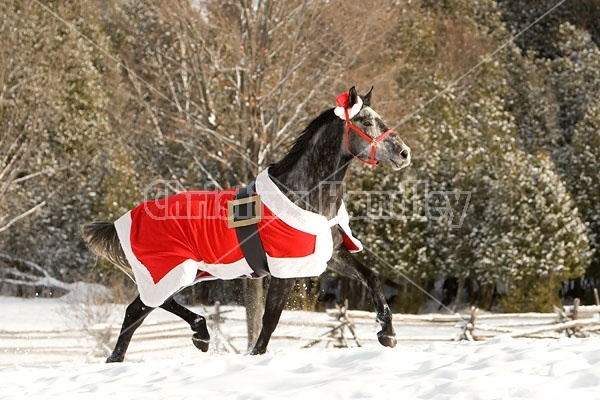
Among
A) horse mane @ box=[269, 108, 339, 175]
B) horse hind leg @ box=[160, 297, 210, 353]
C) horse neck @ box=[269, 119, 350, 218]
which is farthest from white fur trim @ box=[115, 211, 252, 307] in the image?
horse mane @ box=[269, 108, 339, 175]

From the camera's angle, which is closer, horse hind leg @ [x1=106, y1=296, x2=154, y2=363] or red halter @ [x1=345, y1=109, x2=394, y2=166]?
red halter @ [x1=345, y1=109, x2=394, y2=166]

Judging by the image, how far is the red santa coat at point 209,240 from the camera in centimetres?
566

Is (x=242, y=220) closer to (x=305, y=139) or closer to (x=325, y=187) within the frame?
(x=325, y=187)

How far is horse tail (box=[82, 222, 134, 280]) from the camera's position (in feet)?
21.4

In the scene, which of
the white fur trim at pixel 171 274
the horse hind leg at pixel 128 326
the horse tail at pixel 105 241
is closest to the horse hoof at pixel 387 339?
the white fur trim at pixel 171 274

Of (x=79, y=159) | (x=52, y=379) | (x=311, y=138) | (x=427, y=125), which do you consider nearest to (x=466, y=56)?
(x=427, y=125)

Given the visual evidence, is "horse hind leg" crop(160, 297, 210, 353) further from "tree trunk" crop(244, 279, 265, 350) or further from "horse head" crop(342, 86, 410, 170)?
"tree trunk" crop(244, 279, 265, 350)

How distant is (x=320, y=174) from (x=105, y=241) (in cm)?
Answer: 204

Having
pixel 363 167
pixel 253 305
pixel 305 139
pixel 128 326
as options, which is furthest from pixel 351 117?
pixel 363 167

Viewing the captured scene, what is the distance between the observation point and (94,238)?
658 centimetres

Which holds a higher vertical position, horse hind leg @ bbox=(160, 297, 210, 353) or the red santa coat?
the red santa coat

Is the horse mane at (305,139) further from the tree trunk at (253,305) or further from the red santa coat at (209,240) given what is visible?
the tree trunk at (253,305)

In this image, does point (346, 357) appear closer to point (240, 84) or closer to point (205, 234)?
point (205, 234)

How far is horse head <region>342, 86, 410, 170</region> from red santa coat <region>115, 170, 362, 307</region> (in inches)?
22.0
